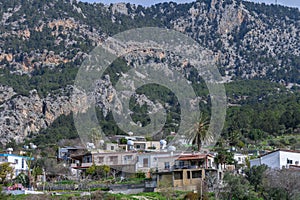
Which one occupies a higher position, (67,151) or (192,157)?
(67,151)

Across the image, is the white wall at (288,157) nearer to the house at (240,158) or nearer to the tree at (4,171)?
the house at (240,158)

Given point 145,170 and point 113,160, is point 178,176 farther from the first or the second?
point 113,160

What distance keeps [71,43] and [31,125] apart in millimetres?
54491

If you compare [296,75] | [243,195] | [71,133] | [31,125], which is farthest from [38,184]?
[296,75]

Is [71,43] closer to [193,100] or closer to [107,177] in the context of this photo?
[193,100]

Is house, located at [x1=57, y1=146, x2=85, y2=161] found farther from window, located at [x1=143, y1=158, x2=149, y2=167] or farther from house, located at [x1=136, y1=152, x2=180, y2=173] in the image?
window, located at [x1=143, y1=158, x2=149, y2=167]

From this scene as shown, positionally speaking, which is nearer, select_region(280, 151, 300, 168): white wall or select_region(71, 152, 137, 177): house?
select_region(280, 151, 300, 168): white wall

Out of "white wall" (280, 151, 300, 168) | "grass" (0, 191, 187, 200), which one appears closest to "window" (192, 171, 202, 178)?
"grass" (0, 191, 187, 200)

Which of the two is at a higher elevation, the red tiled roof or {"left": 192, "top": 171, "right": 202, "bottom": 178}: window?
the red tiled roof

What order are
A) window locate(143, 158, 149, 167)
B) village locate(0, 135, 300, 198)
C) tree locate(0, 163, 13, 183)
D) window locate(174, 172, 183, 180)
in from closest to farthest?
village locate(0, 135, 300, 198) < window locate(174, 172, 183, 180) < tree locate(0, 163, 13, 183) < window locate(143, 158, 149, 167)

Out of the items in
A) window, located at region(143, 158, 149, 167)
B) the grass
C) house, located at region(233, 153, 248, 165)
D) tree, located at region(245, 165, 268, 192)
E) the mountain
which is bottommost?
the grass

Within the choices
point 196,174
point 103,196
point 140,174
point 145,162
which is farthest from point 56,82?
point 103,196

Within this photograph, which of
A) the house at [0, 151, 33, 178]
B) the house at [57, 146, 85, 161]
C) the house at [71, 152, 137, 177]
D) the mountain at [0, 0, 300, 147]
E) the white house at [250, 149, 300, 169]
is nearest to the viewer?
the white house at [250, 149, 300, 169]

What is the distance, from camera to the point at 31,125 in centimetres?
13875
